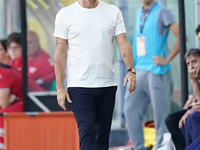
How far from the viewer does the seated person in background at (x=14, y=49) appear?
6.39m

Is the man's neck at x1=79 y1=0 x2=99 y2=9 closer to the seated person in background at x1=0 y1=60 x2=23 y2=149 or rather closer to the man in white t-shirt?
the man in white t-shirt

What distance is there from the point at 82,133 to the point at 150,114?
3603 millimetres

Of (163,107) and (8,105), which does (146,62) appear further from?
(8,105)

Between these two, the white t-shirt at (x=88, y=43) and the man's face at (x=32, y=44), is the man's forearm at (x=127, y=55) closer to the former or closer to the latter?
the white t-shirt at (x=88, y=43)

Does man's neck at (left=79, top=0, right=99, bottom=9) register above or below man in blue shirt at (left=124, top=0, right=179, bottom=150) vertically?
above

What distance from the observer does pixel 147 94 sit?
5.42 m

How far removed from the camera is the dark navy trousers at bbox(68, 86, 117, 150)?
3.52 m

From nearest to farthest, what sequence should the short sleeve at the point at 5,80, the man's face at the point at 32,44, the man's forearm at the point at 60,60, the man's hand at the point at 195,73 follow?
the man's forearm at the point at 60,60, the man's hand at the point at 195,73, the short sleeve at the point at 5,80, the man's face at the point at 32,44

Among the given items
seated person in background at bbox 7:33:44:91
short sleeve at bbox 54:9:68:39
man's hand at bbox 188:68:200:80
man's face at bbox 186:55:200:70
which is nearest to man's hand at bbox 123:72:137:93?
short sleeve at bbox 54:9:68:39

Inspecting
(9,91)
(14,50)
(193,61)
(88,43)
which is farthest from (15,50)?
(88,43)

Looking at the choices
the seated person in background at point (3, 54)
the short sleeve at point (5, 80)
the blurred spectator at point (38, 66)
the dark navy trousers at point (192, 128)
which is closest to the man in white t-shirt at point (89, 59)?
the dark navy trousers at point (192, 128)

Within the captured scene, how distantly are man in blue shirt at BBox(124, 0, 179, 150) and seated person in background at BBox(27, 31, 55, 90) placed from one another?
4.01ft

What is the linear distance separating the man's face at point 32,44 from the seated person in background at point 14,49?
35 centimetres

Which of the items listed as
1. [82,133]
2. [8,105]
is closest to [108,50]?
[82,133]
